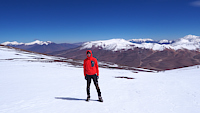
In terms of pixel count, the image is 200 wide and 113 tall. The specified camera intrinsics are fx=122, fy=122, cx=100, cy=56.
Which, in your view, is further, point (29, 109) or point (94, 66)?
point (94, 66)

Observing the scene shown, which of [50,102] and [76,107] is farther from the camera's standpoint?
[50,102]

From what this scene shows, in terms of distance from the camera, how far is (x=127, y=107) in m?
7.44

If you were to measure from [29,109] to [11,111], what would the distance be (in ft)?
2.75

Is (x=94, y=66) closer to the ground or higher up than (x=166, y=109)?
higher up

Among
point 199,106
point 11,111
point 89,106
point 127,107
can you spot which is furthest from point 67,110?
point 199,106

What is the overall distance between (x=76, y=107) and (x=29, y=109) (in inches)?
102

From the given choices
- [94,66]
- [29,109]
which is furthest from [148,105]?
[29,109]

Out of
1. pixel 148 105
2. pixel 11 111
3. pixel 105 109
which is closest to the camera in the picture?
pixel 11 111

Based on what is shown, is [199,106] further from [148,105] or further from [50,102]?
[50,102]

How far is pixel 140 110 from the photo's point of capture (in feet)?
23.2

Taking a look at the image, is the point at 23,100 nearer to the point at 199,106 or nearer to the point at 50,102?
the point at 50,102

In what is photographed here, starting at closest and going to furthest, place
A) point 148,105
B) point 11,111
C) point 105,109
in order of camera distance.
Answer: point 11,111, point 105,109, point 148,105

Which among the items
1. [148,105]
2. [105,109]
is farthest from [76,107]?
[148,105]

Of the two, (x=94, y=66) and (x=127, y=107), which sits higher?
(x=94, y=66)
